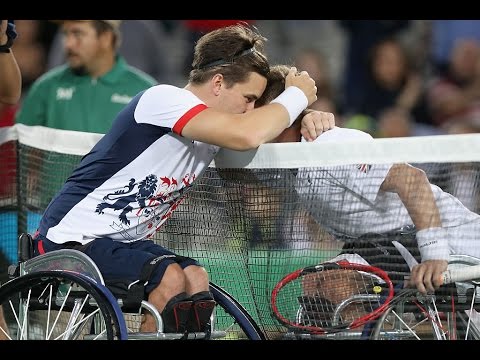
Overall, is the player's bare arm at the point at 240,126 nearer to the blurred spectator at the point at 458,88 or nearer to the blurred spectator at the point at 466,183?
the blurred spectator at the point at 466,183

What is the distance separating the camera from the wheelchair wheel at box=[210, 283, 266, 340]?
180 inches

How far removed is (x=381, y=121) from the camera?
10.0 meters

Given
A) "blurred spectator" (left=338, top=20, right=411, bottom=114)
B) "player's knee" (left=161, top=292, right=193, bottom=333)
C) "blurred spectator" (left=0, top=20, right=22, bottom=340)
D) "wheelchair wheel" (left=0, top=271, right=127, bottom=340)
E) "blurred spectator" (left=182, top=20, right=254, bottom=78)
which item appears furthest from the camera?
"blurred spectator" (left=182, top=20, right=254, bottom=78)

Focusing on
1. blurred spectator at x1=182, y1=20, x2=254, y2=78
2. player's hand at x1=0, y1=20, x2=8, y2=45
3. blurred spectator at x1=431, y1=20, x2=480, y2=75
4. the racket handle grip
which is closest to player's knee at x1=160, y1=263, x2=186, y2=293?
the racket handle grip

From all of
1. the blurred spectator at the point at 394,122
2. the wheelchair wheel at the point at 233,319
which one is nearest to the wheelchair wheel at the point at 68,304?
the wheelchair wheel at the point at 233,319

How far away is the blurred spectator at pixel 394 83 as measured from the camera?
33.0 feet

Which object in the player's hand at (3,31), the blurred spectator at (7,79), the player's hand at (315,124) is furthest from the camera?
the blurred spectator at (7,79)

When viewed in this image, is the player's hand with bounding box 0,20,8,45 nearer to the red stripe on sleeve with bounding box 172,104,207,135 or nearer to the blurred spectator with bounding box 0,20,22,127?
the blurred spectator with bounding box 0,20,22,127

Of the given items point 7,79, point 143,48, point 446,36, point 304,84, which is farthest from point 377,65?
point 304,84

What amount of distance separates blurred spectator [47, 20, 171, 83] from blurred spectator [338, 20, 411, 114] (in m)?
1.78

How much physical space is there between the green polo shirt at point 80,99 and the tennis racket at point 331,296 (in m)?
3.59

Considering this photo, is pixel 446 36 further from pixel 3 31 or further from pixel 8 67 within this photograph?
pixel 3 31

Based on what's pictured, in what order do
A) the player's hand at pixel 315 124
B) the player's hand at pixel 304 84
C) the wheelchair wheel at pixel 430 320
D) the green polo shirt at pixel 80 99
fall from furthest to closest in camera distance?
the green polo shirt at pixel 80 99
the player's hand at pixel 315 124
the player's hand at pixel 304 84
the wheelchair wheel at pixel 430 320
